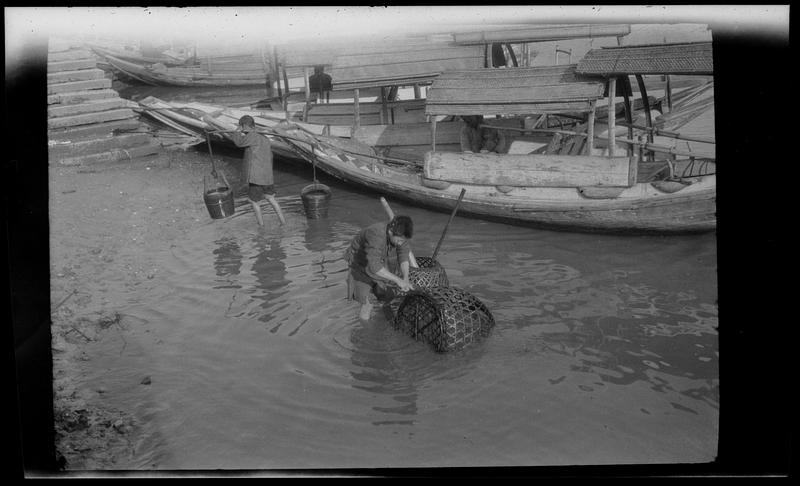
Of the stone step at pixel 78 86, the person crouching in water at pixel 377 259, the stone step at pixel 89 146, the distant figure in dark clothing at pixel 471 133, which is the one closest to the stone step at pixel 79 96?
the stone step at pixel 78 86

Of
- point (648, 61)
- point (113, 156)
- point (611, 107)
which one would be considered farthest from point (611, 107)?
point (113, 156)

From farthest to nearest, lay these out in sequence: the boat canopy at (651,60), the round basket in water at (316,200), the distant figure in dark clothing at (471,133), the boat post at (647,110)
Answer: the distant figure in dark clothing at (471,133) → the round basket in water at (316,200) → the boat post at (647,110) → the boat canopy at (651,60)

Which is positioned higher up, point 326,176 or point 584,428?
point 326,176

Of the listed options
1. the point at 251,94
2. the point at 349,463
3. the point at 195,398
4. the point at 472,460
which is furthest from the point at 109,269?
the point at 251,94

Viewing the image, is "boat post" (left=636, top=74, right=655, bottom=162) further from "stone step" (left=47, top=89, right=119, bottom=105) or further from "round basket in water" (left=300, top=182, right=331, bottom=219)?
"stone step" (left=47, top=89, right=119, bottom=105)

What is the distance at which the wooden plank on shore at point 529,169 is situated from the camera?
30.2 feet

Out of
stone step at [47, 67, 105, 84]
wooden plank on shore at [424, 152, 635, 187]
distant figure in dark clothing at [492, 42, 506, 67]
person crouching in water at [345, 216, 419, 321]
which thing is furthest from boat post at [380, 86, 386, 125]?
person crouching in water at [345, 216, 419, 321]

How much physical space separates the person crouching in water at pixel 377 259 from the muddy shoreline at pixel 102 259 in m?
2.15

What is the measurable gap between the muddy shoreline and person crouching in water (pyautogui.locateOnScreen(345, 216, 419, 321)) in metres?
2.15

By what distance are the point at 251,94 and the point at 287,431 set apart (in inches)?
703

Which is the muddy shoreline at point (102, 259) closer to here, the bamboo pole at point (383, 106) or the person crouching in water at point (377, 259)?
the person crouching in water at point (377, 259)

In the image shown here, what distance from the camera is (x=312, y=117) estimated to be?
1385cm

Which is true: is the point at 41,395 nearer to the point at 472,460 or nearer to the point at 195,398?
the point at 195,398

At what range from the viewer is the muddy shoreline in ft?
17.4
